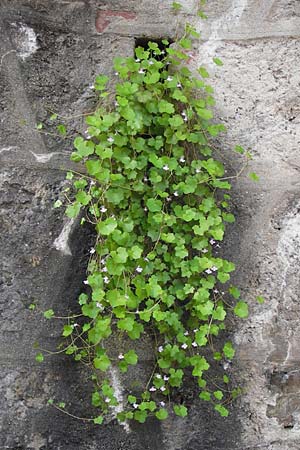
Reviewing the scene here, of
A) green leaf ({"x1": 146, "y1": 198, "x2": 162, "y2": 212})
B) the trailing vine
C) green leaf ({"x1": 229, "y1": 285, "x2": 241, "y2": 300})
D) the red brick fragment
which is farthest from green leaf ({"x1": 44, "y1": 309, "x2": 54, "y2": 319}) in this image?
the red brick fragment

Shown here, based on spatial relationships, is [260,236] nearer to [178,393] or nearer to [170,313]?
[170,313]

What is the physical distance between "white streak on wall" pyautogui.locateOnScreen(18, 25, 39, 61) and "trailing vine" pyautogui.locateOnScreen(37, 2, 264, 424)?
221 millimetres

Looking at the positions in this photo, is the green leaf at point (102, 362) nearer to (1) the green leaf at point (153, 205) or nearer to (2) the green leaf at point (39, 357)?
(2) the green leaf at point (39, 357)

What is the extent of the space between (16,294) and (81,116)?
0.58 meters

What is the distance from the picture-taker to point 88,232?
1630mm

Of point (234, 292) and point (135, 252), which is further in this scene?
point (234, 292)

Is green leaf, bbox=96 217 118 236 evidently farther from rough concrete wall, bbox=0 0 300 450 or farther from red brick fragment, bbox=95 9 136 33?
red brick fragment, bbox=95 9 136 33

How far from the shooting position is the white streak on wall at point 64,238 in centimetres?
162

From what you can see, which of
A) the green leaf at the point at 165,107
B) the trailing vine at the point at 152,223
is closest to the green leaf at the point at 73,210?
the trailing vine at the point at 152,223

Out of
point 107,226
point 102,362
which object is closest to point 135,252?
point 107,226

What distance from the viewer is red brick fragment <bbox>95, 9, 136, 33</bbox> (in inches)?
62.4

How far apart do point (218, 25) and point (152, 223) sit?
0.65 metres

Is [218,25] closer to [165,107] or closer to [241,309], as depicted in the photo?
[165,107]

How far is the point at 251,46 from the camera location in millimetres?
1644
